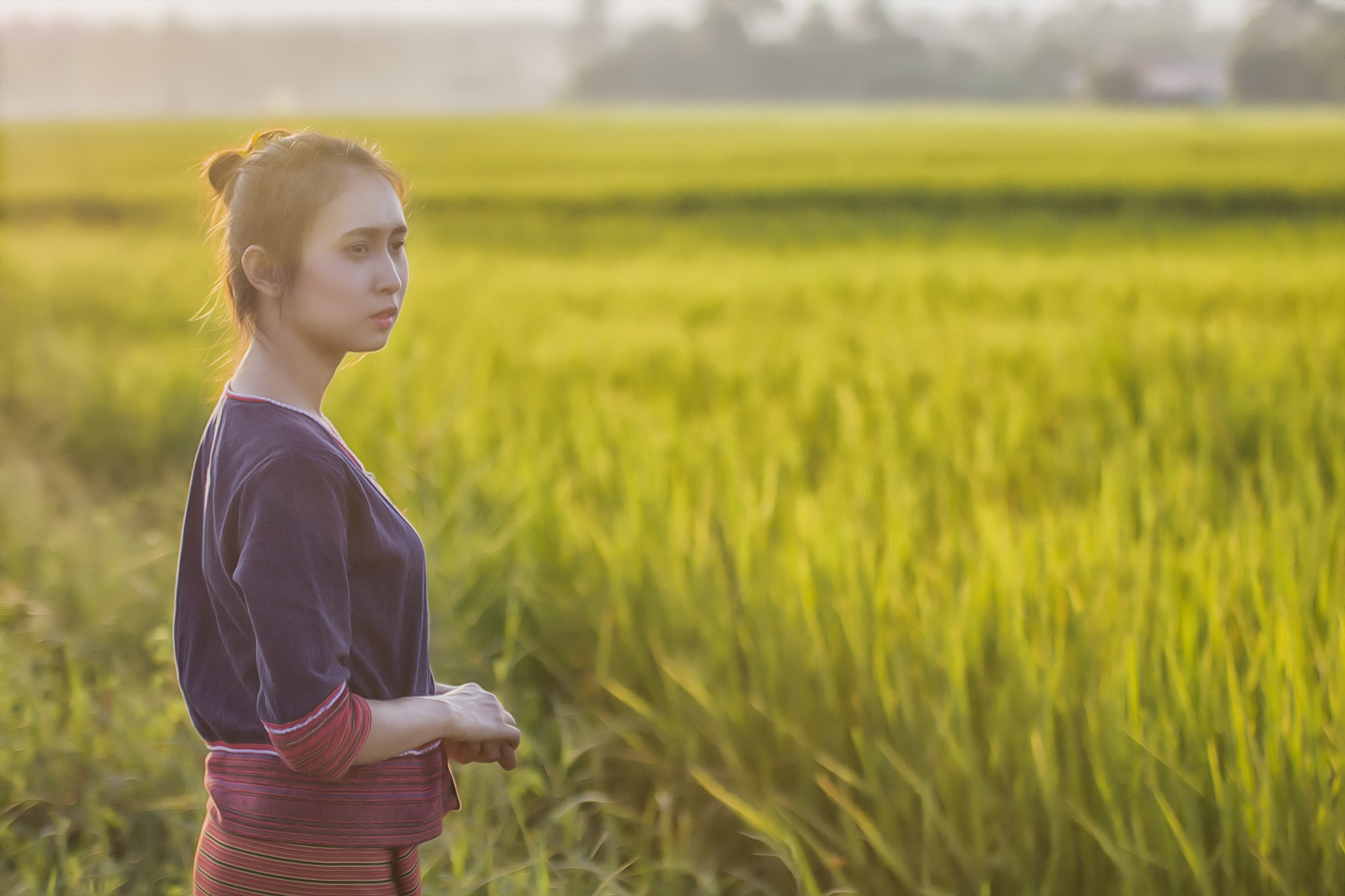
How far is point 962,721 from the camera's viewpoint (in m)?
1.23

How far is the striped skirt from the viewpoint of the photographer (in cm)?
68

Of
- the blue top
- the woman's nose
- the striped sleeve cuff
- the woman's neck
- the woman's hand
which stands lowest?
the woman's hand

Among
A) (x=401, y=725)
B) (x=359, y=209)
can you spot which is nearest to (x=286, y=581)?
(x=401, y=725)

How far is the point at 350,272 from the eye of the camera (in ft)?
2.17

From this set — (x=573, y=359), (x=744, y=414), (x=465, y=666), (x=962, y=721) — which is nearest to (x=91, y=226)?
(x=573, y=359)

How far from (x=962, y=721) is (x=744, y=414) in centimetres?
142

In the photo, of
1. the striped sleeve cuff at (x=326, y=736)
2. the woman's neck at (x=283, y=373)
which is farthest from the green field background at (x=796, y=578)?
the striped sleeve cuff at (x=326, y=736)

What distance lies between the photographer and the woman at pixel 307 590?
0.63 metres

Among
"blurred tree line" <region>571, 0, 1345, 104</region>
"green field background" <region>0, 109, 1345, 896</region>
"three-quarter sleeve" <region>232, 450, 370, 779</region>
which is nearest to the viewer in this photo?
"three-quarter sleeve" <region>232, 450, 370, 779</region>

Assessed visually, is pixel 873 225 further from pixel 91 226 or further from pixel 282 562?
pixel 282 562

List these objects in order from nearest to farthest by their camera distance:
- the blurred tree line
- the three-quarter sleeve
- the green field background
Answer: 1. the three-quarter sleeve
2. the green field background
3. the blurred tree line

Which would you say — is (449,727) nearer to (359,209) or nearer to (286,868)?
(286,868)

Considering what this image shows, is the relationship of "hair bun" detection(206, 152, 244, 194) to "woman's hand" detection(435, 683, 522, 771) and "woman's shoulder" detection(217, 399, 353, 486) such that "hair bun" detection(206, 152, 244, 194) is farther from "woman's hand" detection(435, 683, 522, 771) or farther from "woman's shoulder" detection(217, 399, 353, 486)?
"woman's hand" detection(435, 683, 522, 771)

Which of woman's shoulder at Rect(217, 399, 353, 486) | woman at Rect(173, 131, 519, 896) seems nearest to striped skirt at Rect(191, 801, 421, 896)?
woman at Rect(173, 131, 519, 896)
